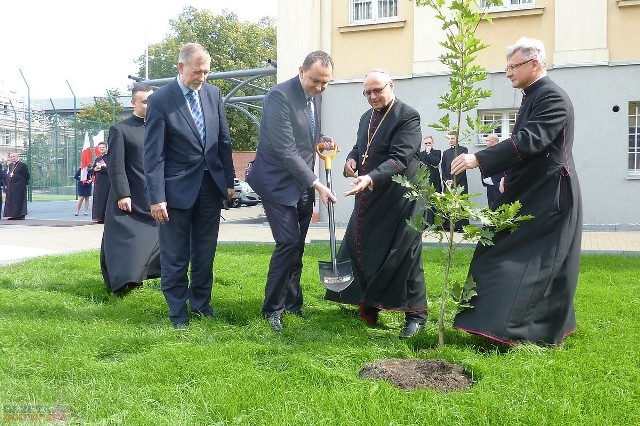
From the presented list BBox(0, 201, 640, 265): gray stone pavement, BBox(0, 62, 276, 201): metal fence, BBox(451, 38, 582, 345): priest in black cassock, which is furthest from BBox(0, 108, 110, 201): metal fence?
BBox(451, 38, 582, 345): priest in black cassock

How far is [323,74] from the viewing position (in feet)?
17.2

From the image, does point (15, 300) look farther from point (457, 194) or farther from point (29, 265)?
point (457, 194)

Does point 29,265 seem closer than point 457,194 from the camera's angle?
No

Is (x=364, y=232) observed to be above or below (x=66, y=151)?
below

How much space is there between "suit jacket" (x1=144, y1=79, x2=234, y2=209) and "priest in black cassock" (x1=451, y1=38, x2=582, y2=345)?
2.33m

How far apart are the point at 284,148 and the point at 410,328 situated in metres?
1.65

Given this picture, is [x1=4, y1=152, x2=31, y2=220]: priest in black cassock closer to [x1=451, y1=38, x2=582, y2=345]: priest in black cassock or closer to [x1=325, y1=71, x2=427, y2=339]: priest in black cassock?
[x1=325, y1=71, x2=427, y2=339]: priest in black cassock

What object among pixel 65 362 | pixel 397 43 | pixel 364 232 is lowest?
pixel 65 362

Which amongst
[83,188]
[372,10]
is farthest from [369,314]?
→ [83,188]

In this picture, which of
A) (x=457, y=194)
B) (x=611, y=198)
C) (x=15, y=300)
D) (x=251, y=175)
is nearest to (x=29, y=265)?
(x=15, y=300)

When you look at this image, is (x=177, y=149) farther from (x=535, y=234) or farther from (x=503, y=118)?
(x=503, y=118)

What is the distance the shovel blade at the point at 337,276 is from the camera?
5.35m

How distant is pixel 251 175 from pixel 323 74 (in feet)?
3.27

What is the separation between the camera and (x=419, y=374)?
388cm
